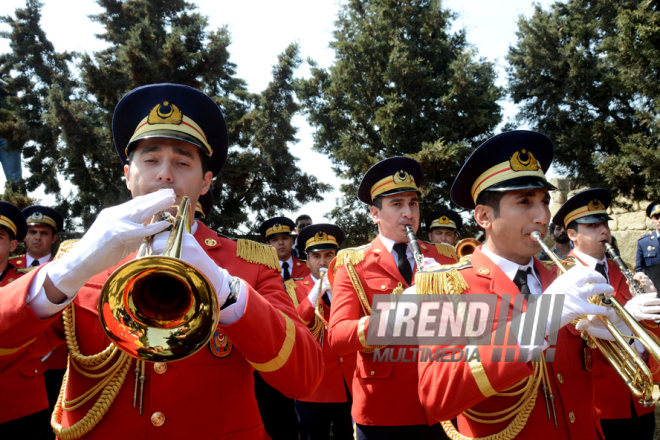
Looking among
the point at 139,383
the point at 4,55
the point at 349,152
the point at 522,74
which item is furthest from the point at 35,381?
the point at 522,74

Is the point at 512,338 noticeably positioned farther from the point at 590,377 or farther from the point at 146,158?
the point at 146,158

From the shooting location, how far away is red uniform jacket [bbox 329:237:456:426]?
10.9 ft

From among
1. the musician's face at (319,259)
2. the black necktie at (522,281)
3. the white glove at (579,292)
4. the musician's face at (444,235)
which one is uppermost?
the musician's face at (444,235)

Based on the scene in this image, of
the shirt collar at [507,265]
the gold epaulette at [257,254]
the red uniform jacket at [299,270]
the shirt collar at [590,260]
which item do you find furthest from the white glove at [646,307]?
the red uniform jacket at [299,270]

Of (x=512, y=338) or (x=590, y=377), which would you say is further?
(x=590, y=377)

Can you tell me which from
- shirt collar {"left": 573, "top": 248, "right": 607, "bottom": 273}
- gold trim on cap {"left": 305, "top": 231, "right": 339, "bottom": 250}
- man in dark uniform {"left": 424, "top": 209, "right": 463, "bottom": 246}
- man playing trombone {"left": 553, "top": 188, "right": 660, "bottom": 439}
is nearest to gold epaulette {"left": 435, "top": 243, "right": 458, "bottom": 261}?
man playing trombone {"left": 553, "top": 188, "right": 660, "bottom": 439}

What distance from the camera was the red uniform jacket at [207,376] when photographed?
5.93ft

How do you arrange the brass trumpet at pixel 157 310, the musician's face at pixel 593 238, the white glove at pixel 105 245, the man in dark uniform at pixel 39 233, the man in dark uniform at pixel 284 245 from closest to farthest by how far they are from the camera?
1. the brass trumpet at pixel 157 310
2. the white glove at pixel 105 245
3. the musician's face at pixel 593 238
4. the man in dark uniform at pixel 39 233
5. the man in dark uniform at pixel 284 245

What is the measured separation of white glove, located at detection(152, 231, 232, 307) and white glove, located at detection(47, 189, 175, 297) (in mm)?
49

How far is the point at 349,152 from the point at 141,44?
8.65 meters

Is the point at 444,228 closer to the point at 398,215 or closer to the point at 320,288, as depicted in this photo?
the point at 320,288

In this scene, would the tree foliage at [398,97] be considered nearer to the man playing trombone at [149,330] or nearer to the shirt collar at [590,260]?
the shirt collar at [590,260]

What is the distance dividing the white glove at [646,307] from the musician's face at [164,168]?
278 cm

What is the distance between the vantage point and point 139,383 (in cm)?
195
